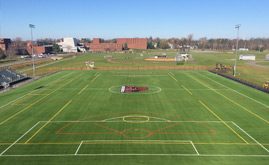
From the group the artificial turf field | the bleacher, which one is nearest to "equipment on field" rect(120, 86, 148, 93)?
the artificial turf field

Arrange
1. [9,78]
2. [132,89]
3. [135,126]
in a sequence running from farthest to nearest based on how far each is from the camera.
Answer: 1. [9,78]
2. [132,89]
3. [135,126]

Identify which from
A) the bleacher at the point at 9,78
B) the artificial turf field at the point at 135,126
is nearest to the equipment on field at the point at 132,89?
the artificial turf field at the point at 135,126

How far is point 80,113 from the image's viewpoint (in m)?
42.6

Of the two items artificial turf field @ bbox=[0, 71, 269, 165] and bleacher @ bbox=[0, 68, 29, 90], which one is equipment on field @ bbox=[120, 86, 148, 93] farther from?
bleacher @ bbox=[0, 68, 29, 90]

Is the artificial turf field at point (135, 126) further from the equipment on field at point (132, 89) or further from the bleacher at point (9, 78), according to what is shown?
the bleacher at point (9, 78)

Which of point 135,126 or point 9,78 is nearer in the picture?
point 135,126

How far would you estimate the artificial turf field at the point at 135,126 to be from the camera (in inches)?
1082

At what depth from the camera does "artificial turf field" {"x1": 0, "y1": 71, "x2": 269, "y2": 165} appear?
27.5 meters

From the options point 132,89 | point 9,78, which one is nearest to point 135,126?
point 132,89

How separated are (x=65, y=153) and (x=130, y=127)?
1037cm

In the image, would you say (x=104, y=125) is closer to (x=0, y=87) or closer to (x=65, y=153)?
(x=65, y=153)

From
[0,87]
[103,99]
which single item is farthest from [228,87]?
[0,87]

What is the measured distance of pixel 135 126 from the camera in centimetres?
3619

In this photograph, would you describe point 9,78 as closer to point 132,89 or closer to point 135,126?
point 132,89
